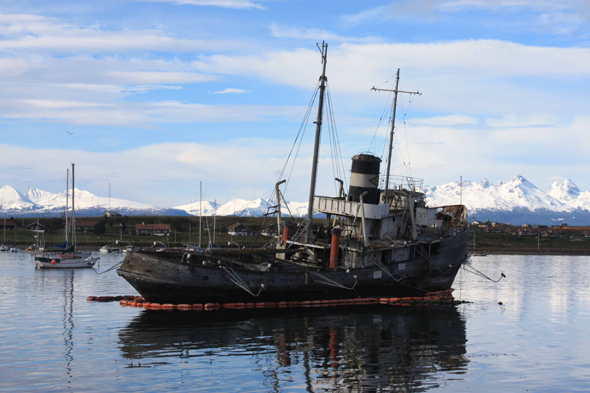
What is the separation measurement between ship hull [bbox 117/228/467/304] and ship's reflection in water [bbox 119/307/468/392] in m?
1.06

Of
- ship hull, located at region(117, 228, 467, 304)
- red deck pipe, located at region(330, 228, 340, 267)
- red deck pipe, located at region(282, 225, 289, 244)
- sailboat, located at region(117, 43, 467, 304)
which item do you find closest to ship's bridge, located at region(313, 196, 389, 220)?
sailboat, located at region(117, 43, 467, 304)

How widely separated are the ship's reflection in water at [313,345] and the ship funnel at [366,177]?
7640 mm

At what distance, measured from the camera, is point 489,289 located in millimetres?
49594

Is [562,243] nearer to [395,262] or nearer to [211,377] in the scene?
[395,262]

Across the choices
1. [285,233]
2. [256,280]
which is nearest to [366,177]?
[285,233]

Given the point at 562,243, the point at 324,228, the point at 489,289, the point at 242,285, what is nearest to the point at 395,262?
the point at 324,228

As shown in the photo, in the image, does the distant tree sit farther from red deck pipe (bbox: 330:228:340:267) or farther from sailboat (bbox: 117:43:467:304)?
red deck pipe (bbox: 330:228:340:267)

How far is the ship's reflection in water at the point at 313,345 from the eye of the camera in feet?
64.8

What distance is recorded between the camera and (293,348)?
78.3ft

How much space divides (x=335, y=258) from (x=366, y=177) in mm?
5865

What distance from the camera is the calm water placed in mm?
19094

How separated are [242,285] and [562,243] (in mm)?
124062

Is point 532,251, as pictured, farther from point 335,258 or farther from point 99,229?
point 335,258

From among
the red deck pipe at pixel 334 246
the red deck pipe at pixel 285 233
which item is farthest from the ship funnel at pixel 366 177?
the red deck pipe at pixel 285 233
